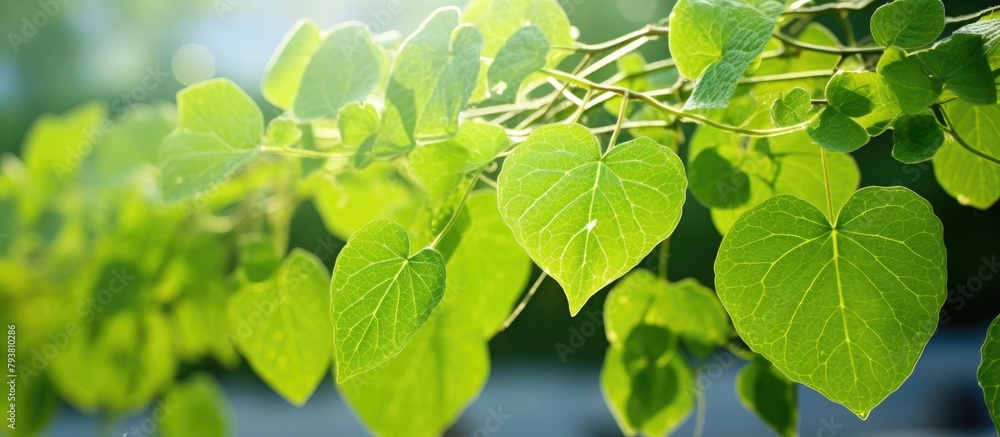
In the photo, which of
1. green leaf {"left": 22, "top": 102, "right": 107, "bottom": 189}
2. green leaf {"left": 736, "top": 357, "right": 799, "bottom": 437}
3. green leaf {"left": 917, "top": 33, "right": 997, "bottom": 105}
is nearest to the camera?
green leaf {"left": 917, "top": 33, "right": 997, "bottom": 105}

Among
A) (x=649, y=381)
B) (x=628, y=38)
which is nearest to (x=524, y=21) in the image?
(x=628, y=38)

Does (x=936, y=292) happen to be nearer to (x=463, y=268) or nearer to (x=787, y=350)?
(x=787, y=350)

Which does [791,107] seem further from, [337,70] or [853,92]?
[337,70]

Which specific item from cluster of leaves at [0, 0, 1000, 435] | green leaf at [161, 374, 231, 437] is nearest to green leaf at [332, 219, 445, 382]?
cluster of leaves at [0, 0, 1000, 435]

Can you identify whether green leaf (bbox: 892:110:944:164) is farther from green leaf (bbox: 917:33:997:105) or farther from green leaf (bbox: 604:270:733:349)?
green leaf (bbox: 604:270:733:349)

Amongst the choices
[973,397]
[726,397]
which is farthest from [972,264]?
[726,397]

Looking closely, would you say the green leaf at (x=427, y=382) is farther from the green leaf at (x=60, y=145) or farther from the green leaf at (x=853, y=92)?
the green leaf at (x=60, y=145)
